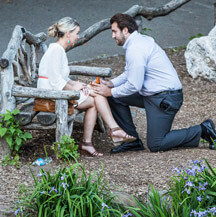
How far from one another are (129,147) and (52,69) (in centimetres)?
117

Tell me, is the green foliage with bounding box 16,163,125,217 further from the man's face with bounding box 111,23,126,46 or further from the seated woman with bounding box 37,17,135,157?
the man's face with bounding box 111,23,126,46

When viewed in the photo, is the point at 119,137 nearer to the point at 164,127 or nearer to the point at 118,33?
the point at 164,127

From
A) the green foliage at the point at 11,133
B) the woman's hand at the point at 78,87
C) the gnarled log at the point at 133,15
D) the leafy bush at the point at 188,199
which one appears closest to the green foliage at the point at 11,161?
the green foliage at the point at 11,133

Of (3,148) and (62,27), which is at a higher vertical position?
(62,27)

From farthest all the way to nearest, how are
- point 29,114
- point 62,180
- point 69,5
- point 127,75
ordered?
point 69,5 → point 127,75 → point 29,114 → point 62,180

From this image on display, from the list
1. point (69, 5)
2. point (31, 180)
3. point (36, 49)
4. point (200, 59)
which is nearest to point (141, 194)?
point (31, 180)

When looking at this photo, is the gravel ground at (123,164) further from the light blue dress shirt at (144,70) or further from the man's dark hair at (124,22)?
the man's dark hair at (124,22)

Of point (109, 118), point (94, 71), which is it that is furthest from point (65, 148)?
point (94, 71)

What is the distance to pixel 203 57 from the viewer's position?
8.11 metres

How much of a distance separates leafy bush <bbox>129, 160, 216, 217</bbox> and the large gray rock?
15.3 feet

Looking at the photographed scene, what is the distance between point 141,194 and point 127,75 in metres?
1.51

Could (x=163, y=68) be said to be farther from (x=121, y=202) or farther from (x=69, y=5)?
(x=69, y=5)

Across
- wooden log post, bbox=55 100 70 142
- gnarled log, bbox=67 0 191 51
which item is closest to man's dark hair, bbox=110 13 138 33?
wooden log post, bbox=55 100 70 142

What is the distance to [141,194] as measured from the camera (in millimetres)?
3861
